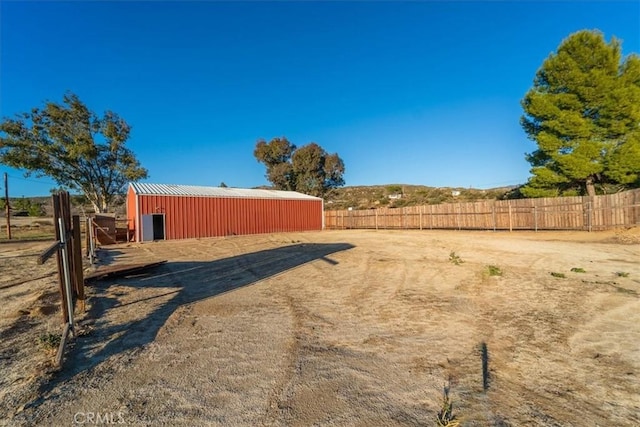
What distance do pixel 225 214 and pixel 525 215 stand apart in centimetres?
2012

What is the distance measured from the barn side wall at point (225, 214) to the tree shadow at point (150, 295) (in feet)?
38.1

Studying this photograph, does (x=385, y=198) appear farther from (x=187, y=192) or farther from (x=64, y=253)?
(x=64, y=253)

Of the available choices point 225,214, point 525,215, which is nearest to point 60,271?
point 225,214

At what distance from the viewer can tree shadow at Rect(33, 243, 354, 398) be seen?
339 centimetres

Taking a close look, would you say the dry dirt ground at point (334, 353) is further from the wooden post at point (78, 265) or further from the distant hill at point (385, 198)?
the distant hill at point (385, 198)

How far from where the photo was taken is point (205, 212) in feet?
71.7

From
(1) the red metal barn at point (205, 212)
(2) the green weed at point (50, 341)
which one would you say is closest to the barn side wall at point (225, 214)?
(1) the red metal barn at point (205, 212)

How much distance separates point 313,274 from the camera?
25.2ft

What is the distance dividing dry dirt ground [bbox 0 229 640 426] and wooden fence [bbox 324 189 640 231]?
471 inches

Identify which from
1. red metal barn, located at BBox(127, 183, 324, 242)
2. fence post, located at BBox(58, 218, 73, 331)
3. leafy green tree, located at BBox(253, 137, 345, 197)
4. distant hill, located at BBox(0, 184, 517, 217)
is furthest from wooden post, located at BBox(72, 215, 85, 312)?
leafy green tree, located at BBox(253, 137, 345, 197)

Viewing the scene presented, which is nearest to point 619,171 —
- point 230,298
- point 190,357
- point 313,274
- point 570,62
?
point 570,62

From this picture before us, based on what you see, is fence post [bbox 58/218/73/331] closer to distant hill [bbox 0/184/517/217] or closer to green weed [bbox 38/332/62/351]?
green weed [bbox 38/332/62/351]

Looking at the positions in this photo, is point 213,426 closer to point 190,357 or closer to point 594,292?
point 190,357

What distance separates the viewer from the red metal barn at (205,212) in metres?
19.4
